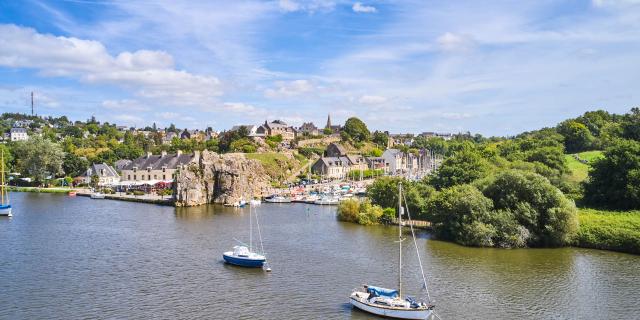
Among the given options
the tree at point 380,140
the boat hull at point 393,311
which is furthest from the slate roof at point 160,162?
the boat hull at point 393,311

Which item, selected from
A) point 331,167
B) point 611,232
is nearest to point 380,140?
point 331,167

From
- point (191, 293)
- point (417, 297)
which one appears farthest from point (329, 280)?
point (191, 293)

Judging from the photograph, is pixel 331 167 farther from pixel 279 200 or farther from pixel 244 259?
pixel 244 259

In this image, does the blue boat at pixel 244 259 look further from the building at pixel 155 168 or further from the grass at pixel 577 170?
the building at pixel 155 168

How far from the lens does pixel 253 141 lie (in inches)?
5659

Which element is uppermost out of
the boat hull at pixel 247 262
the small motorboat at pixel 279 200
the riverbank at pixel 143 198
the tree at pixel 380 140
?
the tree at pixel 380 140

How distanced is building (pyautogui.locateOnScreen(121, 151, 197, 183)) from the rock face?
24.6 metres

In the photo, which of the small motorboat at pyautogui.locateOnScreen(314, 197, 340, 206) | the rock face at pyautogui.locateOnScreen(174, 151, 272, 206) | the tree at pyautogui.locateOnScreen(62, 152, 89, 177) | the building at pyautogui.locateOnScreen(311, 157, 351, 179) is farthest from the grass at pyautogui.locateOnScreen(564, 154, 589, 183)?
the tree at pyautogui.locateOnScreen(62, 152, 89, 177)

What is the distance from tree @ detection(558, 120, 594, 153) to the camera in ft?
448

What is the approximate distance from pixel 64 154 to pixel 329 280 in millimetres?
107265

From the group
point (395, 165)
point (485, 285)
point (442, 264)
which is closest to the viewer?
point (485, 285)

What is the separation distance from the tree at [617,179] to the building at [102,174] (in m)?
102

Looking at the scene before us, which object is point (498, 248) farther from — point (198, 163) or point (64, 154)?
point (64, 154)

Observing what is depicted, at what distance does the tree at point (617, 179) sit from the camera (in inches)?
2308
